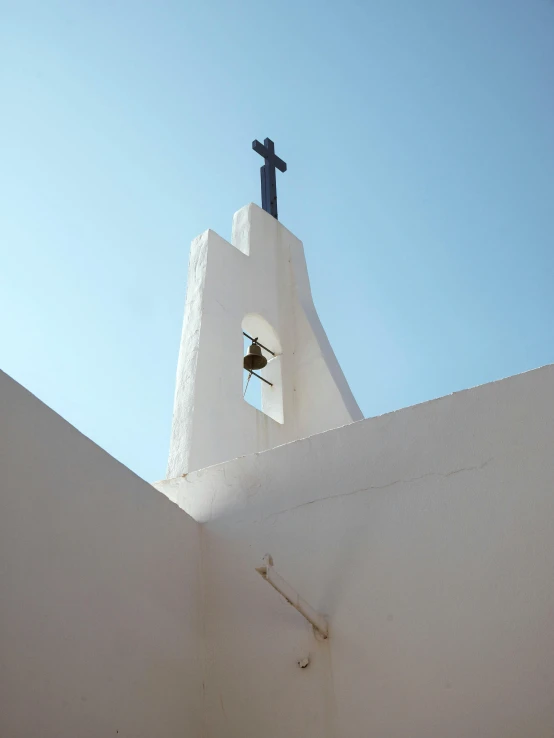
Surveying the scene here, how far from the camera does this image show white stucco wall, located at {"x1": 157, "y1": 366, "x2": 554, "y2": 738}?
11.6 feet

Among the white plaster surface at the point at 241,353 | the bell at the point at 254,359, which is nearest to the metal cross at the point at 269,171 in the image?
the white plaster surface at the point at 241,353

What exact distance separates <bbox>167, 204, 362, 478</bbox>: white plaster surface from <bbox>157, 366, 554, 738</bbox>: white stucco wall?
1556mm

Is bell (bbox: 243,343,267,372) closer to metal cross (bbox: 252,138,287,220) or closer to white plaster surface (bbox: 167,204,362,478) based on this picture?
white plaster surface (bbox: 167,204,362,478)

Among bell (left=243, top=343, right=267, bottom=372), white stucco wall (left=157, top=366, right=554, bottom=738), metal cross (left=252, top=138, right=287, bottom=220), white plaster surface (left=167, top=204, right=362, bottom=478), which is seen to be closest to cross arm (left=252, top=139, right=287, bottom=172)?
metal cross (left=252, top=138, right=287, bottom=220)

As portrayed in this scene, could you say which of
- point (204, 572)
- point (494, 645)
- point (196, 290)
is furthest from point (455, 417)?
point (196, 290)

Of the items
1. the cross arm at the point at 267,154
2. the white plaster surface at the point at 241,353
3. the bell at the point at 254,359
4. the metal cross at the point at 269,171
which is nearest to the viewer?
the white plaster surface at the point at 241,353

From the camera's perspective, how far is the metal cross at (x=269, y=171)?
905 cm

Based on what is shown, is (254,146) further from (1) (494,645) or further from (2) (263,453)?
(1) (494,645)

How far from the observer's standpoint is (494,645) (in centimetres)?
355

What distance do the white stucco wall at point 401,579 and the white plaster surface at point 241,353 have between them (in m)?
1.56

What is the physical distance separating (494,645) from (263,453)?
6.09ft

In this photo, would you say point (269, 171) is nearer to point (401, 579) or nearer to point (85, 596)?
point (401, 579)

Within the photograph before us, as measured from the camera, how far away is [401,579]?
396 centimetres

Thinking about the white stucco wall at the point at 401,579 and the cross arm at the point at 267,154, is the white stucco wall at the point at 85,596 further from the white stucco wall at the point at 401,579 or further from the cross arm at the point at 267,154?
the cross arm at the point at 267,154
